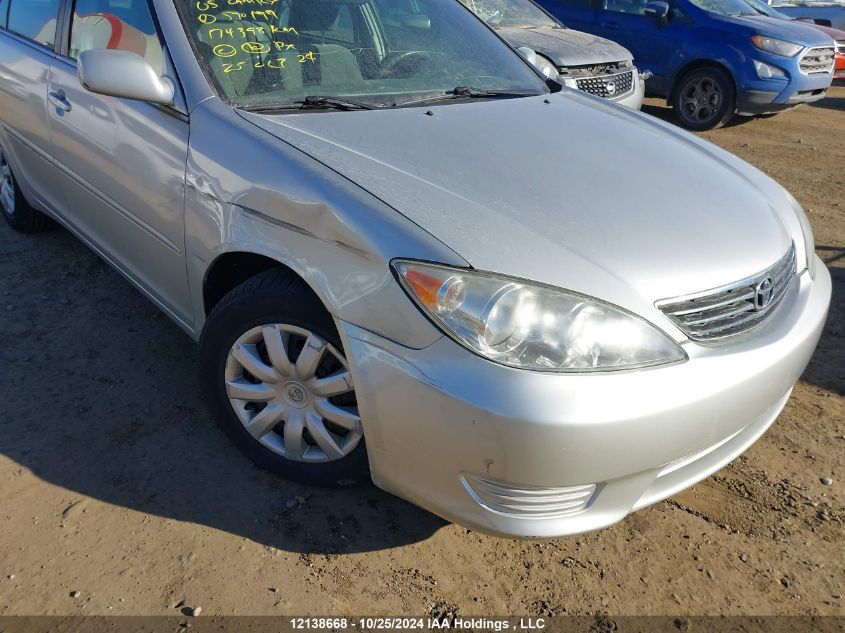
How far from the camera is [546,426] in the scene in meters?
1.80

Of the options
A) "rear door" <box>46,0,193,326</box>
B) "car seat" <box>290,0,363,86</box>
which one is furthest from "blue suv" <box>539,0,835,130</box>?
"rear door" <box>46,0,193,326</box>

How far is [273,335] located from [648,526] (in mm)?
1341

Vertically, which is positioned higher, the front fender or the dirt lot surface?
the front fender

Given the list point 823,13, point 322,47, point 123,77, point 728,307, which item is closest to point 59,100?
point 123,77

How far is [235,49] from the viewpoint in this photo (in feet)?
8.75

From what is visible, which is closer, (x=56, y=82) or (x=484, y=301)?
(x=484, y=301)

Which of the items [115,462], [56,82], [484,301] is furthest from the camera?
[56,82]

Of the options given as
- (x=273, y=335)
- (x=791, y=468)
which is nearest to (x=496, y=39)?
(x=273, y=335)

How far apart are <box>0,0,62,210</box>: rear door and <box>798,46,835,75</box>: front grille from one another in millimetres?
7177

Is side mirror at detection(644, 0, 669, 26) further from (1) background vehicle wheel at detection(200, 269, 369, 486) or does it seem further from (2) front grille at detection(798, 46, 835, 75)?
(1) background vehicle wheel at detection(200, 269, 369, 486)

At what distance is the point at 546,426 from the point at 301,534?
3.19 ft

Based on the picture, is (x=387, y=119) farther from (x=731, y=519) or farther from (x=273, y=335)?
(x=731, y=519)

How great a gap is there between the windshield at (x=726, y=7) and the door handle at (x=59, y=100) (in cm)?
718

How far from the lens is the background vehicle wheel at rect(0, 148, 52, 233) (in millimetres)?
4269
